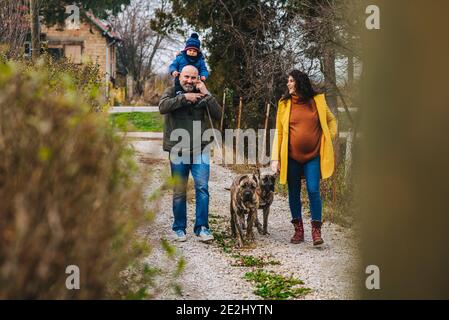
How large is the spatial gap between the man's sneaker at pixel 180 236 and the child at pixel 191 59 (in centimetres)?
182

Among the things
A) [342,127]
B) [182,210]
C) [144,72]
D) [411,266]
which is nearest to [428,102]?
[411,266]

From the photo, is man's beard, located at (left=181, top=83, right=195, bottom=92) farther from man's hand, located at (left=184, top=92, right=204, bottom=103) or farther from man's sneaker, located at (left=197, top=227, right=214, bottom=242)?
man's sneaker, located at (left=197, top=227, right=214, bottom=242)

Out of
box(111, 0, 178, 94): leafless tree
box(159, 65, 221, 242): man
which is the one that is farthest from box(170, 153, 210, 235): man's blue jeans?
box(111, 0, 178, 94): leafless tree

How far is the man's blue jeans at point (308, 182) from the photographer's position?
25.0 feet

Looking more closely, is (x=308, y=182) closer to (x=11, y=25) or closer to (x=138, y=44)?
(x=11, y=25)

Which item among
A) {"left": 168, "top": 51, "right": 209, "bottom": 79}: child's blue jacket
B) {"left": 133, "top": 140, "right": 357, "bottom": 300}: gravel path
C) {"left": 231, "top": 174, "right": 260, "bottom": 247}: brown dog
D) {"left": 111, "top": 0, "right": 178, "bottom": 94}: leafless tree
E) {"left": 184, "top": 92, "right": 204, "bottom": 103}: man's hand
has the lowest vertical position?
{"left": 133, "top": 140, "right": 357, "bottom": 300}: gravel path

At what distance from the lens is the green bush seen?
2725 millimetres

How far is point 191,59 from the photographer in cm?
813

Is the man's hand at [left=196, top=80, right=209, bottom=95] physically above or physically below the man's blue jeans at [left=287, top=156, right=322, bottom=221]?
above

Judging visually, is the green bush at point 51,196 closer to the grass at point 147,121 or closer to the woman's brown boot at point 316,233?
the woman's brown boot at point 316,233

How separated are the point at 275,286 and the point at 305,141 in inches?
80.7

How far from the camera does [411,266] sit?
1974 mm

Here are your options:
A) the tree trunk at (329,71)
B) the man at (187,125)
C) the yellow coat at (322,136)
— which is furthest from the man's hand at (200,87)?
the tree trunk at (329,71)

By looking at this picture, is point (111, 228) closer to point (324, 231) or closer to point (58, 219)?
point (58, 219)
